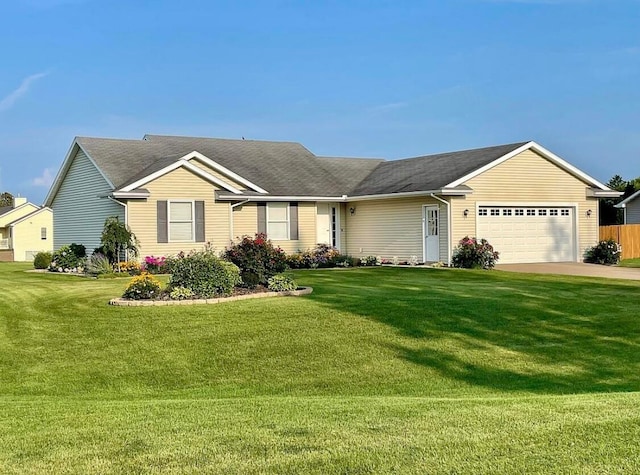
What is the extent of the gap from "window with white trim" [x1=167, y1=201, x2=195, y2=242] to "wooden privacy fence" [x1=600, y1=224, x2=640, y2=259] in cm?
1771

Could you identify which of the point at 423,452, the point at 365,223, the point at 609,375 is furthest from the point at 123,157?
the point at 423,452

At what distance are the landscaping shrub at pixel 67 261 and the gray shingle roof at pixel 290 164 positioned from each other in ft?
12.1

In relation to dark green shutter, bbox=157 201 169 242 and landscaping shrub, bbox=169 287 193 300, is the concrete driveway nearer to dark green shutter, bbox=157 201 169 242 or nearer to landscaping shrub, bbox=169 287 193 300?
dark green shutter, bbox=157 201 169 242

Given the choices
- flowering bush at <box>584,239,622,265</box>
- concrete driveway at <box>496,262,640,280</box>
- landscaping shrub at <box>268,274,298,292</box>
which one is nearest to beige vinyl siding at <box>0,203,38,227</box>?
concrete driveway at <box>496,262,640,280</box>

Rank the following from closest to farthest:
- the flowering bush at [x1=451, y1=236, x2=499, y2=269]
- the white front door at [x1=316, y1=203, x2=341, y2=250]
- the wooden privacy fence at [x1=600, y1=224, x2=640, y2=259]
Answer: the flowering bush at [x1=451, y1=236, x2=499, y2=269] < the white front door at [x1=316, y1=203, x2=341, y2=250] < the wooden privacy fence at [x1=600, y1=224, x2=640, y2=259]

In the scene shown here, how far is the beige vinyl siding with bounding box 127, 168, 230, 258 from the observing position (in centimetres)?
2436

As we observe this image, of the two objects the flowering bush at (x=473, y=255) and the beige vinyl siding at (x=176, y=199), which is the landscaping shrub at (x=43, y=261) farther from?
the flowering bush at (x=473, y=255)

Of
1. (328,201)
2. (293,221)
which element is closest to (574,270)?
(328,201)

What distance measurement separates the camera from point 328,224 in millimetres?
30391

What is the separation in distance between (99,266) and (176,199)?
351 cm

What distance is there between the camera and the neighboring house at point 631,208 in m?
44.2

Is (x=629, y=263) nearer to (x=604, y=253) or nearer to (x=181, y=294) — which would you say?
(x=604, y=253)

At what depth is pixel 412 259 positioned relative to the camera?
27719mm

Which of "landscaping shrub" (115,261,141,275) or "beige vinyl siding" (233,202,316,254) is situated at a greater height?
"beige vinyl siding" (233,202,316,254)
